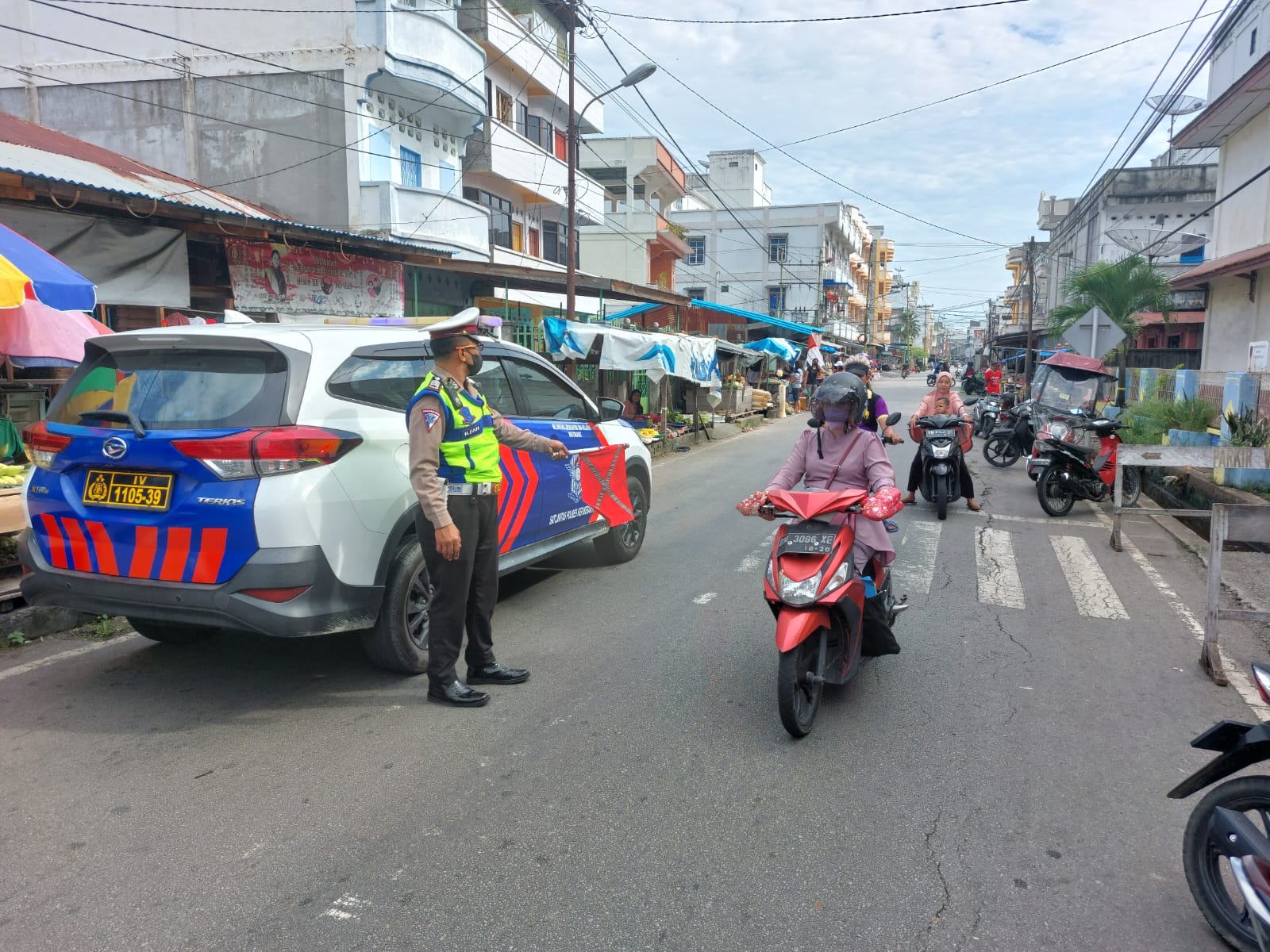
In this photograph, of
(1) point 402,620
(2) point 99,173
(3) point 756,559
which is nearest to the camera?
(1) point 402,620

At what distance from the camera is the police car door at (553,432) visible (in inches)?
232

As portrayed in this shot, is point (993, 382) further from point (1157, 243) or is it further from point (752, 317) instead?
point (1157, 243)

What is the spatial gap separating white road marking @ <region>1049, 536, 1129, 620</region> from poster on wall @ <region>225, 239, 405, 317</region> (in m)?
10.0

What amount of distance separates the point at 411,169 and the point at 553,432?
13.2 metres

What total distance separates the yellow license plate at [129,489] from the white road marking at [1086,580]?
5966 millimetres

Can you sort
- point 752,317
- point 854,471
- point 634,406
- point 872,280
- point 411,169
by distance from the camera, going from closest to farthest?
point 854,471 < point 411,169 < point 634,406 < point 752,317 < point 872,280

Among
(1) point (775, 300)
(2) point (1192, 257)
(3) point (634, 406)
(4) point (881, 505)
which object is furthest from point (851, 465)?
(1) point (775, 300)

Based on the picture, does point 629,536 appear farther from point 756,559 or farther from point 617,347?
point 617,347

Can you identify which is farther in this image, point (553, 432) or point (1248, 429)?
point (1248, 429)

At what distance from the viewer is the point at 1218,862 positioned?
9.30ft

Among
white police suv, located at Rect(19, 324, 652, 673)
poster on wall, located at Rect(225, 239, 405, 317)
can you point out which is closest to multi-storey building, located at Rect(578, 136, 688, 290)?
poster on wall, located at Rect(225, 239, 405, 317)

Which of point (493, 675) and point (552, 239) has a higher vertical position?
point (552, 239)

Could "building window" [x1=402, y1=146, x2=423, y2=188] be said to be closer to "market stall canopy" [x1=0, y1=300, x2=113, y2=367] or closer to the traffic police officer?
→ "market stall canopy" [x1=0, y1=300, x2=113, y2=367]

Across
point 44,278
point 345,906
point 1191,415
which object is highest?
point 44,278
